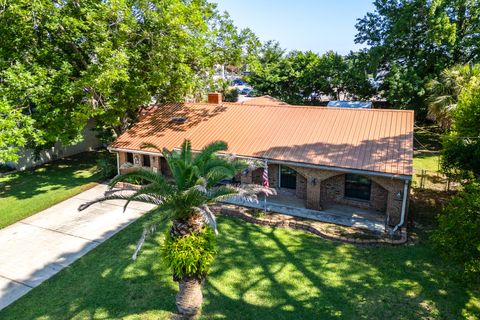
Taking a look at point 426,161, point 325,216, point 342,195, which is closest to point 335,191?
point 342,195

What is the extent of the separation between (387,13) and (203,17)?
16.5 meters

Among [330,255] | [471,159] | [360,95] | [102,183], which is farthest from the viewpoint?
[360,95]

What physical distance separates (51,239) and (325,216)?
38.5 feet

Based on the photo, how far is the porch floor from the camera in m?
14.5

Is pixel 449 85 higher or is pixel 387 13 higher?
pixel 387 13

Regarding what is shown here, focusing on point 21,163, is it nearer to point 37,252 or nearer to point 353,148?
point 37,252

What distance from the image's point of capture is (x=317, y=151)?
618 inches

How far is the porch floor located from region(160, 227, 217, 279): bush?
6.95 metres

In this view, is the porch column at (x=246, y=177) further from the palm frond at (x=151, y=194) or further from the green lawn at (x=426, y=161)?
the green lawn at (x=426, y=161)

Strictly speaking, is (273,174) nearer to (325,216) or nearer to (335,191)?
(335,191)

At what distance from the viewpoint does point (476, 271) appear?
24.3 ft

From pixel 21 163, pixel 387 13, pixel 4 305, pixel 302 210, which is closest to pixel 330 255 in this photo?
pixel 302 210

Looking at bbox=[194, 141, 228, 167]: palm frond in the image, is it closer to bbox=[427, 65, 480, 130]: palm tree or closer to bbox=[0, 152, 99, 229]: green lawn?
bbox=[0, 152, 99, 229]: green lawn

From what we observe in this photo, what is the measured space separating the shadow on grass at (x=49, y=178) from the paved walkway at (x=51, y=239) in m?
2.82
